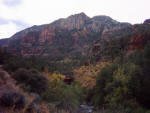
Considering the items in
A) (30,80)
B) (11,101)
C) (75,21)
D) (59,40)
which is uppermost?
(75,21)

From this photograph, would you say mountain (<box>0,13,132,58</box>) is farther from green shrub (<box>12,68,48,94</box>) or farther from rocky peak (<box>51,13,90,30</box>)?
green shrub (<box>12,68,48,94</box>)

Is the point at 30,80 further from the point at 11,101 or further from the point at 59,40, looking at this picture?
the point at 59,40

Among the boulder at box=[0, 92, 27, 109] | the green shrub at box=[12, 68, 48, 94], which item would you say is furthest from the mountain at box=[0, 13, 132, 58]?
the boulder at box=[0, 92, 27, 109]

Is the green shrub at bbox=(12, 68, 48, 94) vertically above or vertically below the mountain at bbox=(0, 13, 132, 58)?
below

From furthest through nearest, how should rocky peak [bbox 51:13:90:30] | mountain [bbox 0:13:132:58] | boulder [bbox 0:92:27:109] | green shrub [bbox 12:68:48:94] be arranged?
rocky peak [bbox 51:13:90:30] → mountain [bbox 0:13:132:58] → green shrub [bbox 12:68:48:94] → boulder [bbox 0:92:27:109]

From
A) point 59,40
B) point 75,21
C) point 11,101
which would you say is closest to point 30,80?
point 11,101

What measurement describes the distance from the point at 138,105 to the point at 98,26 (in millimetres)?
107865

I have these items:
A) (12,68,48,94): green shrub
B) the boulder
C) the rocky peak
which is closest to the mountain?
the rocky peak

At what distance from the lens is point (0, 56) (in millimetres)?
24609

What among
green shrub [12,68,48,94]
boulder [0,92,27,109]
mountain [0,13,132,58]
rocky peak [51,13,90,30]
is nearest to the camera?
Result: boulder [0,92,27,109]

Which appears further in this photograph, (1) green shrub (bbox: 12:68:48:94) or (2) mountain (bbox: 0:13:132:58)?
(2) mountain (bbox: 0:13:132:58)

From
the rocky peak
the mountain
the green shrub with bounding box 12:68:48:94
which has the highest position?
the rocky peak

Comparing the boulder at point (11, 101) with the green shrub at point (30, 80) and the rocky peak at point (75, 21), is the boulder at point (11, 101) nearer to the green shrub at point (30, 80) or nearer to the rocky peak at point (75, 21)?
the green shrub at point (30, 80)

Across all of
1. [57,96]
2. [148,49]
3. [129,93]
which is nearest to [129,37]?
[148,49]
